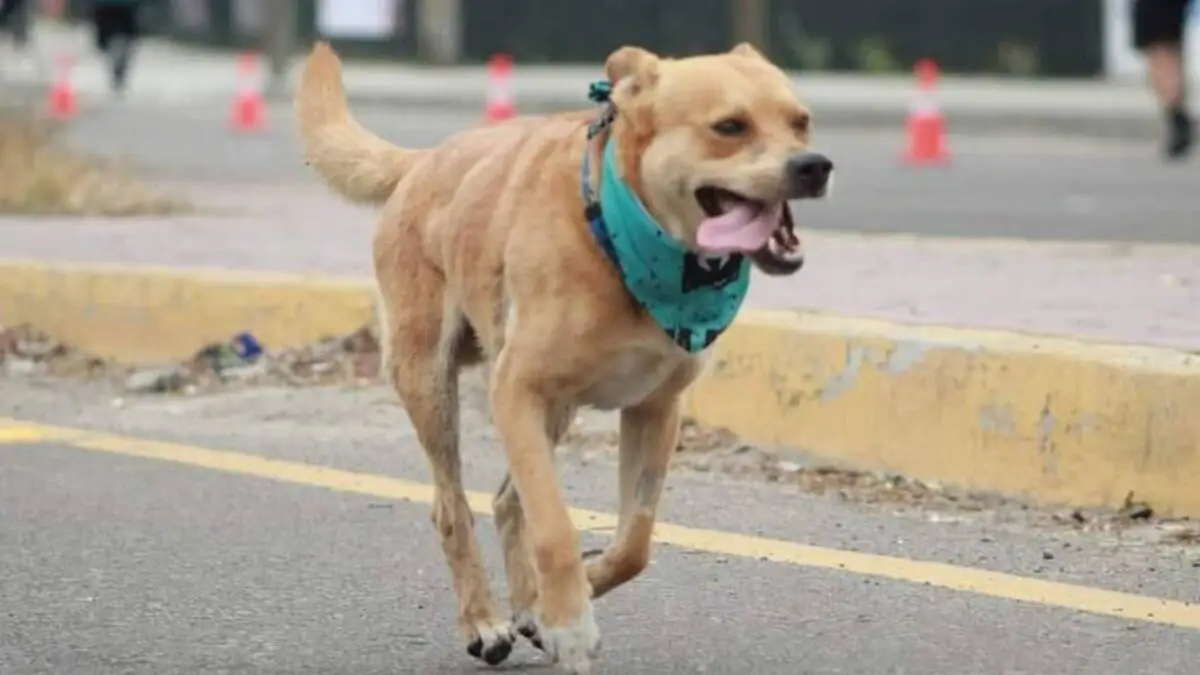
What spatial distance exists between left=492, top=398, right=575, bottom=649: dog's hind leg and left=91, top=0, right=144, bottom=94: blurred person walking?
2791 centimetres

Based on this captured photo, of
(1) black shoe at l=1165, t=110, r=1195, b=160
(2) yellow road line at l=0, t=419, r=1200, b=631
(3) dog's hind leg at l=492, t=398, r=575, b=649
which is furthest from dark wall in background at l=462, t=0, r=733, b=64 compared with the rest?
(3) dog's hind leg at l=492, t=398, r=575, b=649

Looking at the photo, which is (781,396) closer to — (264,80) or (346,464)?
(346,464)

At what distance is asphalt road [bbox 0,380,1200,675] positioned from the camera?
16.3 feet

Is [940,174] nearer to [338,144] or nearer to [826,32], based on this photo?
[338,144]

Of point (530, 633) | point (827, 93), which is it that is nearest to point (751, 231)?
point (530, 633)

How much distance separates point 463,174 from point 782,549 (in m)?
1.26

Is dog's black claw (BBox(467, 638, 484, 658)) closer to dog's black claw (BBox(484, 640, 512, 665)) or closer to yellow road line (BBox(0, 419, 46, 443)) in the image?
dog's black claw (BBox(484, 640, 512, 665))

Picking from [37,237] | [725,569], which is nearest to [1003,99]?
[37,237]

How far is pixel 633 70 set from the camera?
460 cm

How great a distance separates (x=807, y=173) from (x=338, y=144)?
185cm

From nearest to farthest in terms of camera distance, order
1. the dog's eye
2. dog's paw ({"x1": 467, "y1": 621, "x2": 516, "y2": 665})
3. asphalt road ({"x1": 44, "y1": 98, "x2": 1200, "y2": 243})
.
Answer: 1. the dog's eye
2. dog's paw ({"x1": 467, "y1": 621, "x2": 516, "y2": 665})
3. asphalt road ({"x1": 44, "y1": 98, "x2": 1200, "y2": 243})

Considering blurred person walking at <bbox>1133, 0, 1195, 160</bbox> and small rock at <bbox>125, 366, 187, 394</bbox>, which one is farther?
blurred person walking at <bbox>1133, 0, 1195, 160</bbox>

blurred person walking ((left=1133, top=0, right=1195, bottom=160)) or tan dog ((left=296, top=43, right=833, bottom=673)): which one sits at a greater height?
tan dog ((left=296, top=43, right=833, bottom=673))

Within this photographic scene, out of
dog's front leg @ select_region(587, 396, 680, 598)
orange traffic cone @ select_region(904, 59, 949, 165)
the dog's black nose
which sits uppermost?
the dog's black nose
